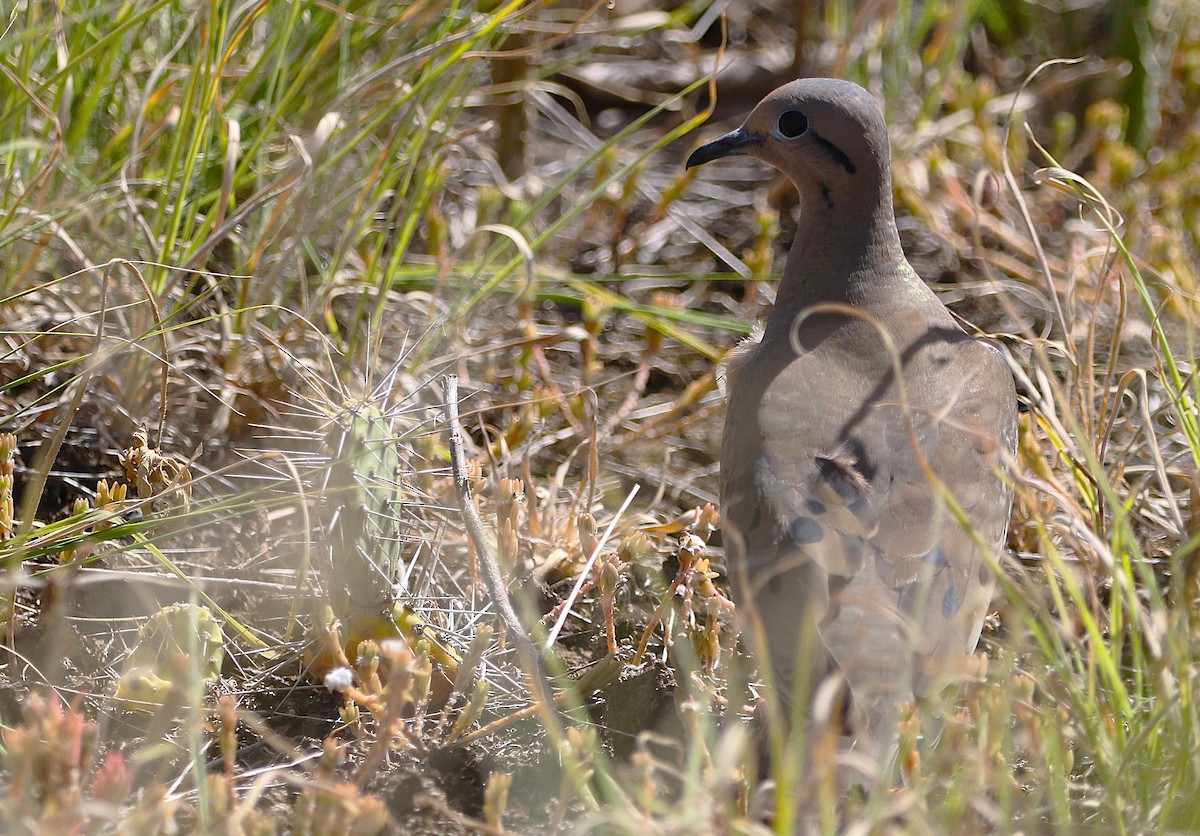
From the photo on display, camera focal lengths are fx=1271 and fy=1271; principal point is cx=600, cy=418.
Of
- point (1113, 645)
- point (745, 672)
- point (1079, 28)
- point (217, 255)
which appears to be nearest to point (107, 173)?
point (217, 255)

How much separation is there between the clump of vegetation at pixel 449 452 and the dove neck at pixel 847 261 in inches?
10.9

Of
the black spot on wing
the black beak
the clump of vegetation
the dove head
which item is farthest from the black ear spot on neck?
the black spot on wing

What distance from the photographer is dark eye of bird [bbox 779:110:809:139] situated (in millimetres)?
3176

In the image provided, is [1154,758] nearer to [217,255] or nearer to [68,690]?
[68,690]

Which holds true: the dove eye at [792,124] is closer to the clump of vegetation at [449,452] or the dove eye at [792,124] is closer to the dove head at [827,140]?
the dove head at [827,140]

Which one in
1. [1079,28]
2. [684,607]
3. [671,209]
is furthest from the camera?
[1079,28]

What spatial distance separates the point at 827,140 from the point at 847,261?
31 cm

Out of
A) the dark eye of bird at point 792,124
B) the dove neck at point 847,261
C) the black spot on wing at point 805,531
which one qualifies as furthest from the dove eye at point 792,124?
the black spot on wing at point 805,531

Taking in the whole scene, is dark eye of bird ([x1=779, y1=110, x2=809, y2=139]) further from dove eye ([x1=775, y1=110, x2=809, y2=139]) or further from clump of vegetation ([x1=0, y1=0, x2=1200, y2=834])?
clump of vegetation ([x1=0, y1=0, x2=1200, y2=834])

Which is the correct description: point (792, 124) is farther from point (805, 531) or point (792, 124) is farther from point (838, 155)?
point (805, 531)

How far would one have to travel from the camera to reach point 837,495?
2426mm

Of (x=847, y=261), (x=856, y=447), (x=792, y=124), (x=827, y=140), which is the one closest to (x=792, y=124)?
(x=792, y=124)

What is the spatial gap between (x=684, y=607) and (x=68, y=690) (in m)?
1.21

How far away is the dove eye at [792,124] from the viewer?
3176mm
